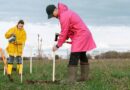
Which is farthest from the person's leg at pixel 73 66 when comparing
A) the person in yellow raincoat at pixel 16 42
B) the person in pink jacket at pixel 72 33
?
the person in yellow raincoat at pixel 16 42

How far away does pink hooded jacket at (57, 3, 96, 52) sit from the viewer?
12.7m

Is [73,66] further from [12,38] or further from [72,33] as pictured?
[12,38]

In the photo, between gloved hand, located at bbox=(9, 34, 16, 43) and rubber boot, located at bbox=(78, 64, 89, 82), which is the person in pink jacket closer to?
rubber boot, located at bbox=(78, 64, 89, 82)

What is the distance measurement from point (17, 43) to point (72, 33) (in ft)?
13.8

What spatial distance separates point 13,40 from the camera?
1656 cm

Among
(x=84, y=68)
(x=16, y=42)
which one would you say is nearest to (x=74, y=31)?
(x=84, y=68)

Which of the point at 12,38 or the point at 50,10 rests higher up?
the point at 50,10

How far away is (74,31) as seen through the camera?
42.7ft

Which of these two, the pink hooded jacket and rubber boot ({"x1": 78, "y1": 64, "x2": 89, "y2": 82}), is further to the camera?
rubber boot ({"x1": 78, "y1": 64, "x2": 89, "y2": 82})

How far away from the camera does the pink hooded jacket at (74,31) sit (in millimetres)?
12703

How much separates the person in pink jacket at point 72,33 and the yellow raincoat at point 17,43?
407cm

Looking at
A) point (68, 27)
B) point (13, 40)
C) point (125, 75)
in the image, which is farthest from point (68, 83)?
point (13, 40)

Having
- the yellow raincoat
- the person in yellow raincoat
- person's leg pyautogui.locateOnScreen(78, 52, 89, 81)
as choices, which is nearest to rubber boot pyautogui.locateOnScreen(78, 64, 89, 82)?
person's leg pyautogui.locateOnScreen(78, 52, 89, 81)

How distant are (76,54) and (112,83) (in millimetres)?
1181
